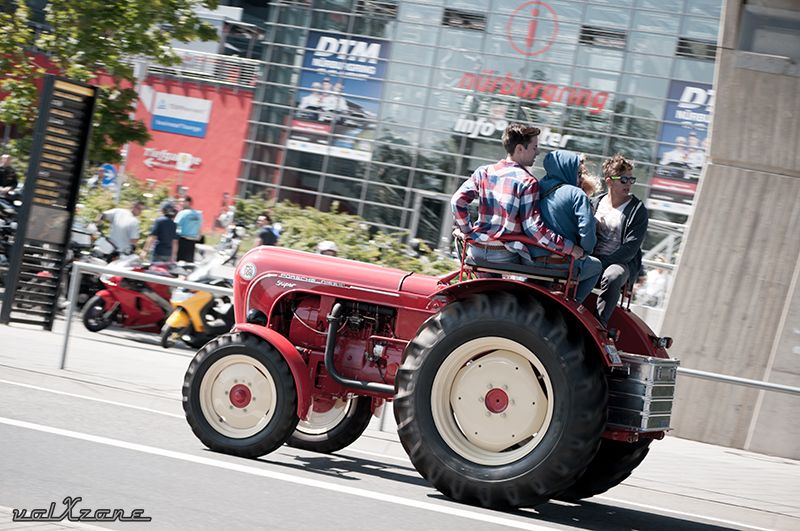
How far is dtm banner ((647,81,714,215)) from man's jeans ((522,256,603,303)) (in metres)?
26.7

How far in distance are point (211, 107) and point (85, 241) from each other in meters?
26.1

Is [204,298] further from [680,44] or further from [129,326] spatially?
[680,44]

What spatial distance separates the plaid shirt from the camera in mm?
6711

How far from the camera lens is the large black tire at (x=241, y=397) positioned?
735 centimetres

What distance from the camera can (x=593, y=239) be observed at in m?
6.68

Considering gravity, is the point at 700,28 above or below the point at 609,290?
above

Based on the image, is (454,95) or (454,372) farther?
(454,95)

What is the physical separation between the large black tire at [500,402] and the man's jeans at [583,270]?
0.27 metres

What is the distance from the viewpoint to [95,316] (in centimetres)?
1582

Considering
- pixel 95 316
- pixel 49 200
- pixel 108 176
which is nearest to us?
pixel 49 200

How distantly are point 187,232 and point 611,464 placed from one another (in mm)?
13023

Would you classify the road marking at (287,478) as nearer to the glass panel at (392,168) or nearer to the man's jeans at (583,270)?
the man's jeans at (583,270)

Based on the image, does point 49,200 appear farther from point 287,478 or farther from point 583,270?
point 583,270

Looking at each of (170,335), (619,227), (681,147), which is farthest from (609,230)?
(681,147)
